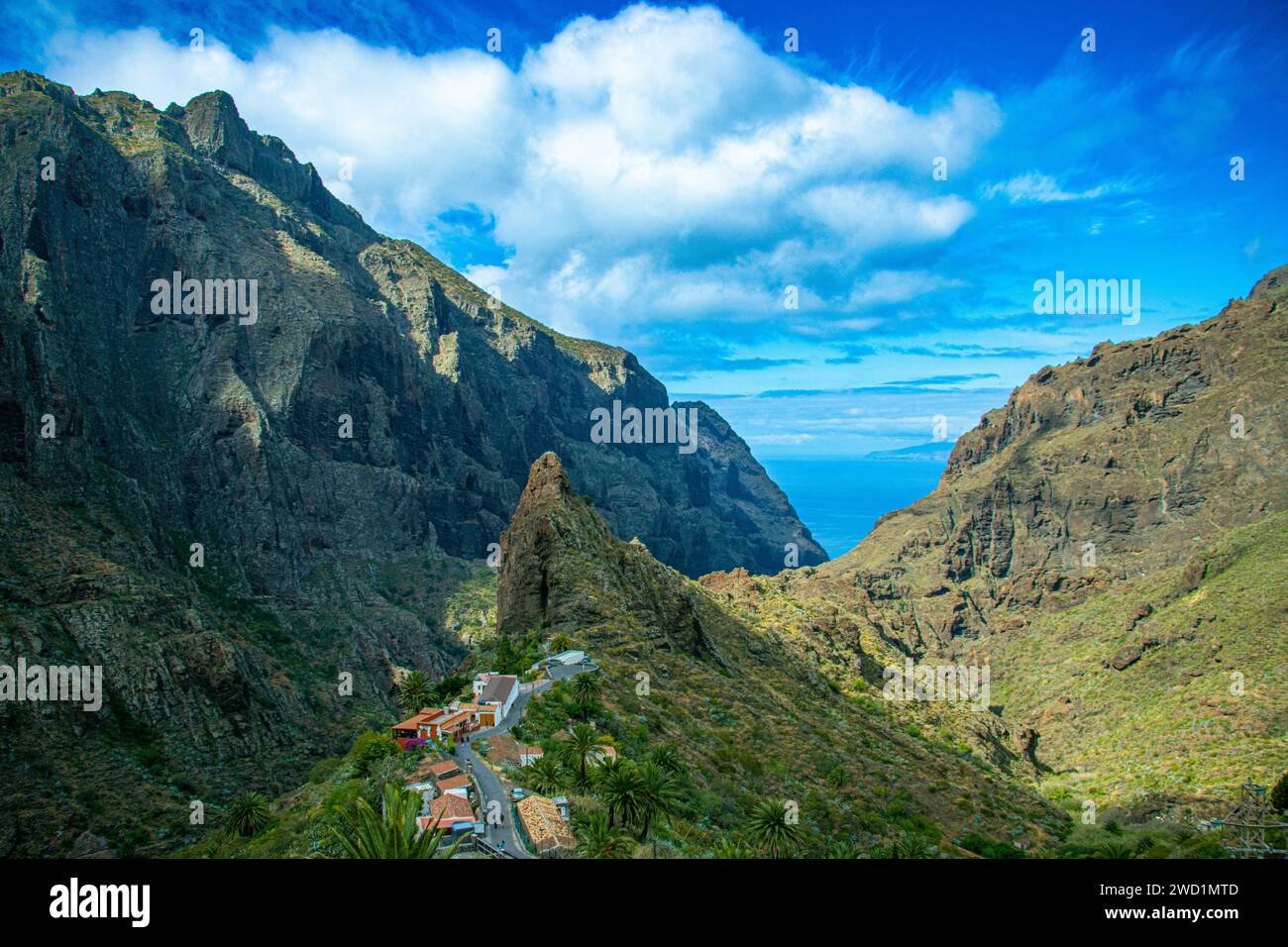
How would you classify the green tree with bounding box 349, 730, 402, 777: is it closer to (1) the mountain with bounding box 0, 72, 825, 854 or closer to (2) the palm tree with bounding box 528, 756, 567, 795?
(2) the palm tree with bounding box 528, 756, 567, 795

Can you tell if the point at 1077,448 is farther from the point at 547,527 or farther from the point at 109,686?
the point at 109,686

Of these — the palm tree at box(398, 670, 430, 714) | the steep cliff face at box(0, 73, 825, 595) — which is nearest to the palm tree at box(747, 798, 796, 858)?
the palm tree at box(398, 670, 430, 714)

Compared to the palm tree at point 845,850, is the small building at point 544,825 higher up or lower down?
higher up

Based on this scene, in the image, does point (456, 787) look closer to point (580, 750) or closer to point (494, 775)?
point (494, 775)

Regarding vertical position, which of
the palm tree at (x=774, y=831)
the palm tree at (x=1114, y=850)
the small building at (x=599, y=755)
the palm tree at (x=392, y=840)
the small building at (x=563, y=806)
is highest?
the palm tree at (x=392, y=840)

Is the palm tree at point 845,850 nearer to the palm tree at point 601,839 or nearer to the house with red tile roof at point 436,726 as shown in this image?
the palm tree at point 601,839

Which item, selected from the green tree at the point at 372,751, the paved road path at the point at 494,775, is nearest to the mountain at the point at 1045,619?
the paved road path at the point at 494,775
